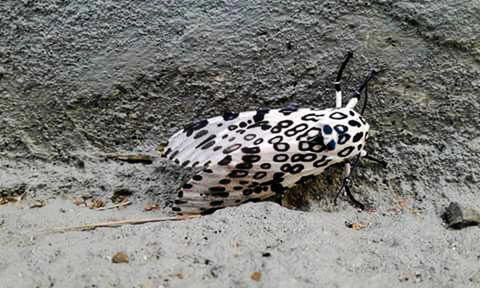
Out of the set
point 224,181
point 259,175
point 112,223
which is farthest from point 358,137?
point 112,223

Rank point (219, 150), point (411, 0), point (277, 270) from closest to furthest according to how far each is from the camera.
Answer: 1. point (277, 270)
2. point (219, 150)
3. point (411, 0)

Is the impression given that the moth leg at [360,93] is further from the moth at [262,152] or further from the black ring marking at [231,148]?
the black ring marking at [231,148]

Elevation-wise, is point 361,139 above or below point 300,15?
below

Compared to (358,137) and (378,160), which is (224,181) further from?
(378,160)

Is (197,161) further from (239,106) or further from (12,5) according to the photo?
(12,5)

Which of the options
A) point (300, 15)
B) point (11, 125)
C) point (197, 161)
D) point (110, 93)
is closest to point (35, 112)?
point (11, 125)

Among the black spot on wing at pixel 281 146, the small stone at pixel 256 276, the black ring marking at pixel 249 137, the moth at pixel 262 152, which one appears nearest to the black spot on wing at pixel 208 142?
the moth at pixel 262 152

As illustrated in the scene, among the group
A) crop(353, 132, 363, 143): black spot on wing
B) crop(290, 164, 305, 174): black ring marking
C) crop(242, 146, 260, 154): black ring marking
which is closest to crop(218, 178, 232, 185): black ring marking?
crop(242, 146, 260, 154): black ring marking
